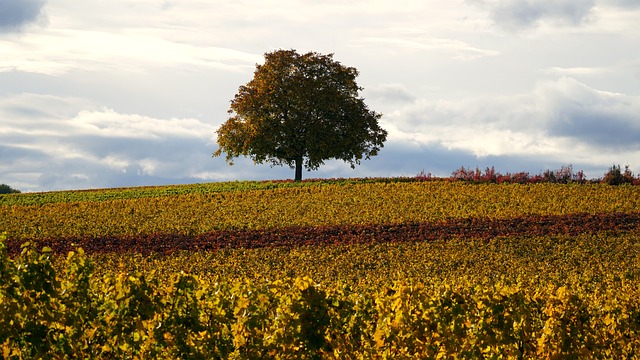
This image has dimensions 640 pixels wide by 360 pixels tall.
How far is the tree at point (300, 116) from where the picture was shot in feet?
144

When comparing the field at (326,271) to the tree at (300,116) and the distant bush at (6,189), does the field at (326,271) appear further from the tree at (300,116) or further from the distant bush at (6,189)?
the distant bush at (6,189)

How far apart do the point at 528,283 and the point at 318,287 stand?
8.03m

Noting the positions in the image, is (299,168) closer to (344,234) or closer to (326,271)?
(344,234)

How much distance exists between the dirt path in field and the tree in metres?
20.0

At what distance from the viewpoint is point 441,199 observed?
29750 mm

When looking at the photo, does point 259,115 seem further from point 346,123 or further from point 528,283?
point 528,283

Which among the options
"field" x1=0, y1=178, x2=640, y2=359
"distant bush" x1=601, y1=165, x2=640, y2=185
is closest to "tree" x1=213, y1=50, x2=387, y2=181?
"field" x1=0, y1=178, x2=640, y2=359

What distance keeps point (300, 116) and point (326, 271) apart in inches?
1085

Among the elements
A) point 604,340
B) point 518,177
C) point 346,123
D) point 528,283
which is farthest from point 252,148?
point 604,340

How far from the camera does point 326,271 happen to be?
1725 centimetres

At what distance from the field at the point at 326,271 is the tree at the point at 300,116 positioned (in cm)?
441

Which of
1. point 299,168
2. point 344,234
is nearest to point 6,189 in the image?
point 299,168

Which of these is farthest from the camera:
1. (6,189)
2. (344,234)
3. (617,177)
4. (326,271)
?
(6,189)

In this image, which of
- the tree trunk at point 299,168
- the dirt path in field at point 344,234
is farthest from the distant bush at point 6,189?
the dirt path in field at point 344,234
